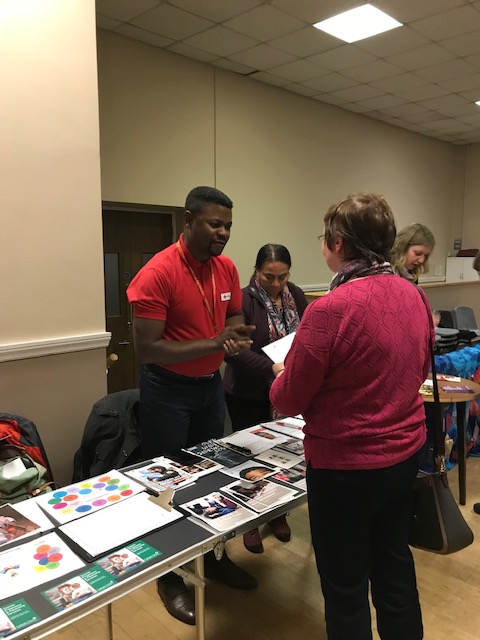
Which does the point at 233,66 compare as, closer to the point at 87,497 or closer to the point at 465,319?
the point at 465,319

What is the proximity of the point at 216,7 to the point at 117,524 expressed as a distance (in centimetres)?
312

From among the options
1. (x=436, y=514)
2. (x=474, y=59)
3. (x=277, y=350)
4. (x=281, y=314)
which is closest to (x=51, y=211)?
(x=281, y=314)

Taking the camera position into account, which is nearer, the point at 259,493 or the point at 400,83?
the point at 259,493

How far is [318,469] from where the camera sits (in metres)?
1.31

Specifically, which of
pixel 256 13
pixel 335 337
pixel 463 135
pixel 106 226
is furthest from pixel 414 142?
pixel 335 337

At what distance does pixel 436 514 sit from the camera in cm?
150

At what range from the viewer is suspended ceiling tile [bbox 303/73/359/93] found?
179 inches

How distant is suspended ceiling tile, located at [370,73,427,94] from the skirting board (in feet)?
11.8

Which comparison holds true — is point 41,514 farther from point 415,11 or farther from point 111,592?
A: point 415,11

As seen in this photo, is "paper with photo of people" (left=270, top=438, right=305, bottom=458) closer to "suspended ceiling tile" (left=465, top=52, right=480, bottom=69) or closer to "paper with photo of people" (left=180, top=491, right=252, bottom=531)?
"paper with photo of people" (left=180, top=491, right=252, bottom=531)

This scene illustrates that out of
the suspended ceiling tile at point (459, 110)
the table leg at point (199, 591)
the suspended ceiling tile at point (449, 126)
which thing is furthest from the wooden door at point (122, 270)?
the suspended ceiling tile at point (449, 126)

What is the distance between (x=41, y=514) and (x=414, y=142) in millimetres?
6737

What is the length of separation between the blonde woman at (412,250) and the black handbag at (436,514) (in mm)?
1495

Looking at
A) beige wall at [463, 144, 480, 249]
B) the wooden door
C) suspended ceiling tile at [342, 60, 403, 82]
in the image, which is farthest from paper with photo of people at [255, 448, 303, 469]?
beige wall at [463, 144, 480, 249]
